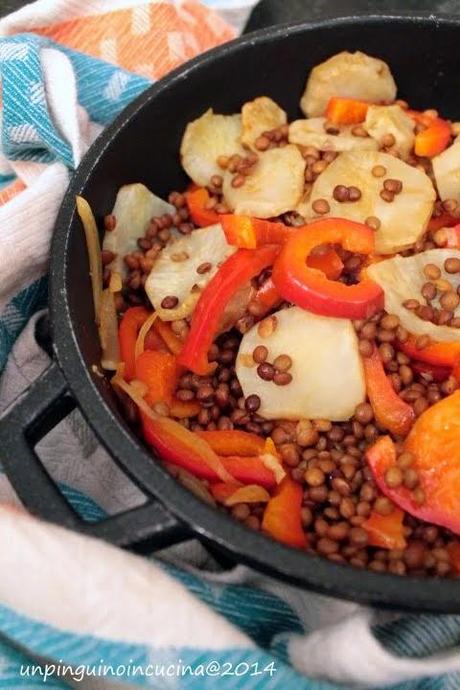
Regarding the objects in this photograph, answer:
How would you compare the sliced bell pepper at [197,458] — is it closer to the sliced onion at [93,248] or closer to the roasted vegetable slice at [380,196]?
the sliced onion at [93,248]

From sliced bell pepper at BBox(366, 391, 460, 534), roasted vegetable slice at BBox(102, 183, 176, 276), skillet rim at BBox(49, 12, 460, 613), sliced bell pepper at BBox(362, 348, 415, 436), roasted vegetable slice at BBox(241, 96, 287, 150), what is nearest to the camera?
skillet rim at BBox(49, 12, 460, 613)

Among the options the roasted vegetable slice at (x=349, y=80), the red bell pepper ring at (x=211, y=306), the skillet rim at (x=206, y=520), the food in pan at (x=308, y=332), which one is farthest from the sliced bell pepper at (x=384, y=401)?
the roasted vegetable slice at (x=349, y=80)

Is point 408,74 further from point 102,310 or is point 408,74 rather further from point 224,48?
point 102,310

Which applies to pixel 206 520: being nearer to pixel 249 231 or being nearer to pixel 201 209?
pixel 249 231

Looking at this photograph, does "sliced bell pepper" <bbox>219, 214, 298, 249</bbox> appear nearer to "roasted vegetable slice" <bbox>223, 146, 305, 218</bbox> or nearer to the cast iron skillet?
"roasted vegetable slice" <bbox>223, 146, 305, 218</bbox>

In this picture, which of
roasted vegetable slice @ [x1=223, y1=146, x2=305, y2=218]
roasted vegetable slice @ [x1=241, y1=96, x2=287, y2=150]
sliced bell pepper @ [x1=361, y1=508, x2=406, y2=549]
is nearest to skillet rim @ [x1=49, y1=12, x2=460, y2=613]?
sliced bell pepper @ [x1=361, y1=508, x2=406, y2=549]

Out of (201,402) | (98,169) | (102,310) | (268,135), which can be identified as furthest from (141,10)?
(201,402)

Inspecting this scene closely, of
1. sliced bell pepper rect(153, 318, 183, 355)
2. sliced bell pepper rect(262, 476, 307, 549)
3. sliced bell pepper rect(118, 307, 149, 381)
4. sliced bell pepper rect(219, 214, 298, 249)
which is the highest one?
sliced bell pepper rect(219, 214, 298, 249)
